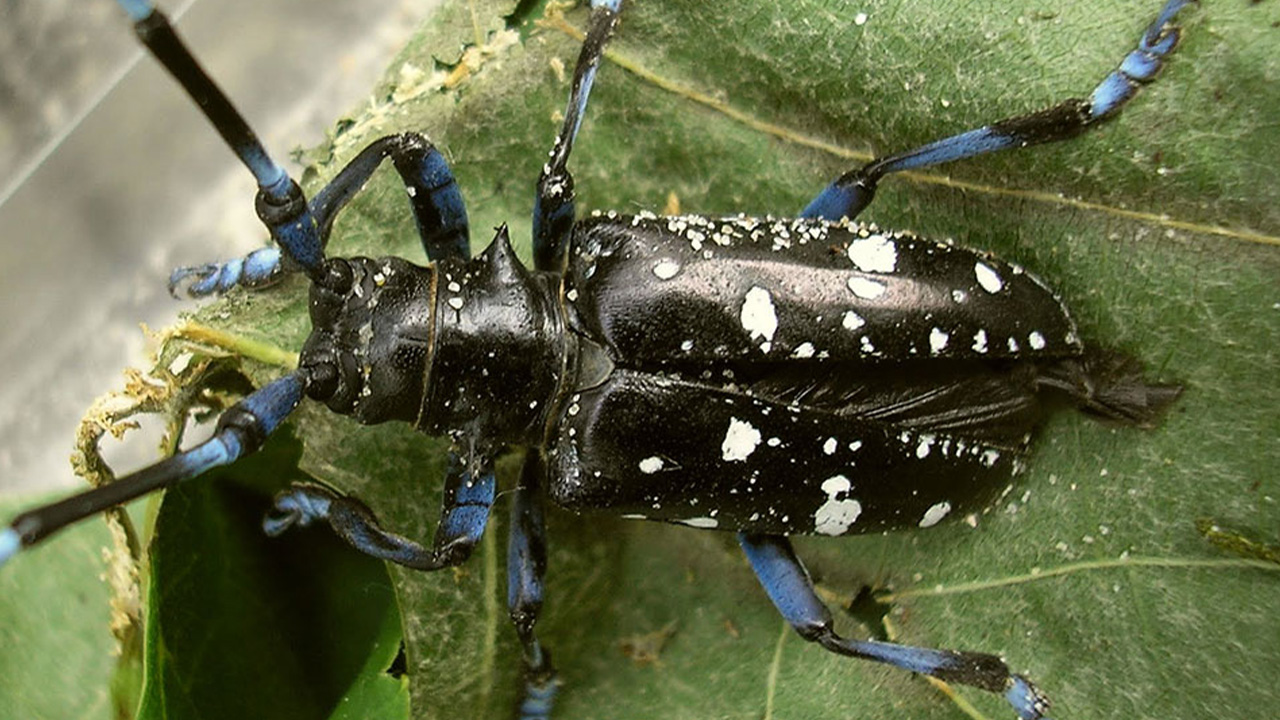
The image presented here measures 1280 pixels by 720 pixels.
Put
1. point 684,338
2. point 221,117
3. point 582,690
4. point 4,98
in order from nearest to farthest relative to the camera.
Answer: point 221,117 < point 684,338 < point 582,690 < point 4,98

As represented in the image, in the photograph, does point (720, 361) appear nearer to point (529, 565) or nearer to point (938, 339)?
point (938, 339)

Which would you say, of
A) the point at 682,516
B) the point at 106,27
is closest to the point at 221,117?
the point at 682,516

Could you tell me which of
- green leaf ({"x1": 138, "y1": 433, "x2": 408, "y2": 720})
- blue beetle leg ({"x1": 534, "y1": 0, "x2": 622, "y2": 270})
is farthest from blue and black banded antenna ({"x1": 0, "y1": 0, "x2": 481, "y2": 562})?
green leaf ({"x1": 138, "y1": 433, "x2": 408, "y2": 720})

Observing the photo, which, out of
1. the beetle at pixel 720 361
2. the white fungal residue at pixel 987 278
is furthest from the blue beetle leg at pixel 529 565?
the white fungal residue at pixel 987 278

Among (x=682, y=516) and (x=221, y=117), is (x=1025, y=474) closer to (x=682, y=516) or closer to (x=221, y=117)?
(x=682, y=516)

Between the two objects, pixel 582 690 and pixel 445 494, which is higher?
pixel 445 494

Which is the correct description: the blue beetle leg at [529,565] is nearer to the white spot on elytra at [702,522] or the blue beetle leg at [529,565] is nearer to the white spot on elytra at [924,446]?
the white spot on elytra at [702,522]

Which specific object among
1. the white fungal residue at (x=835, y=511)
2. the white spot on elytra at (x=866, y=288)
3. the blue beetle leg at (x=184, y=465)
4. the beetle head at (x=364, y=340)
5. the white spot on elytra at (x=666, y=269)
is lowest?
the white fungal residue at (x=835, y=511)
